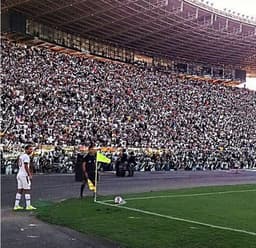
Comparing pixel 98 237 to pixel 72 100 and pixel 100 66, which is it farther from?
pixel 100 66

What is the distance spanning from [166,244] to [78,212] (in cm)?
408

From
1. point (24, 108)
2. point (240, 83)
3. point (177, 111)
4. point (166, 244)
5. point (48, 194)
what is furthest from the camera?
point (240, 83)

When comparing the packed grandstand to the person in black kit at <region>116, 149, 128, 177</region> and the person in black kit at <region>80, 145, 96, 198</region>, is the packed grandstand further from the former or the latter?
the person in black kit at <region>80, 145, 96, 198</region>

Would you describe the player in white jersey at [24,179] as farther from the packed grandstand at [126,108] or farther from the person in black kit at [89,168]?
the packed grandstand at [126,108]

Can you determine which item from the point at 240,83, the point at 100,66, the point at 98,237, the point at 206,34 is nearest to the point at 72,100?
the point at 100,66

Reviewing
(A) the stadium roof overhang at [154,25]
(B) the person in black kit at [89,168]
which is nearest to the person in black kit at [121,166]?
(B) the person in black kit at [89,168]

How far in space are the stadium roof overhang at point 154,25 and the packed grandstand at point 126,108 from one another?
36cm

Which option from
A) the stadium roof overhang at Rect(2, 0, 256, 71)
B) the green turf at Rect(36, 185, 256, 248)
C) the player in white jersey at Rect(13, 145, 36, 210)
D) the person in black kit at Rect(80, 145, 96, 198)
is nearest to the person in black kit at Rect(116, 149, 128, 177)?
the green turf at Rect(36, 185, 256, 248)

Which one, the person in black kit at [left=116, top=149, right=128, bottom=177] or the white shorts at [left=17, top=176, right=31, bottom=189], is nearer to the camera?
the white shorts at [left=17, top=176, right=31, bottom=189]

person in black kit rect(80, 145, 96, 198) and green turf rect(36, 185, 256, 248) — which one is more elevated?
person in black kit rect(80, 145, 96, 198)

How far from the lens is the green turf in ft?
29.5

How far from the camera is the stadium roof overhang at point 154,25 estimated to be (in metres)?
46.4

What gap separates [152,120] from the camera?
42594mm

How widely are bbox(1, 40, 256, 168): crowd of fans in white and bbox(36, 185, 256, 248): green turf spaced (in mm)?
14884
